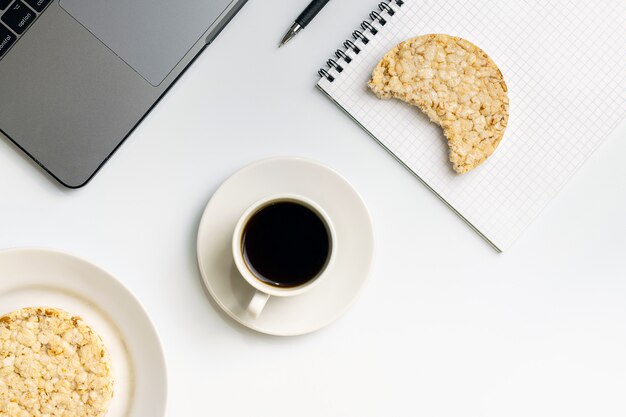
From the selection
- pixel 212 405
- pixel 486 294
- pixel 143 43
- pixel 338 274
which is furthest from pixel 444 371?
pixel 143 43

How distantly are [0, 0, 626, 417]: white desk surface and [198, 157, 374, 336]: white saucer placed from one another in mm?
48

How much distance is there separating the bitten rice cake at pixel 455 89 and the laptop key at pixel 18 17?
21.9 inches

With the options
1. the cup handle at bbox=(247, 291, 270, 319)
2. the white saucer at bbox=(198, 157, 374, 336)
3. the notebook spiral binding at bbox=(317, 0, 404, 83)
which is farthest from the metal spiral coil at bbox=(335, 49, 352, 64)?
the cup handle at bbox=(247, 291, 270, 319)

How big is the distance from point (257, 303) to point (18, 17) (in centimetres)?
59

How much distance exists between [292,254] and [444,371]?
1.11 ft

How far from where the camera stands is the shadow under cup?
96 cm

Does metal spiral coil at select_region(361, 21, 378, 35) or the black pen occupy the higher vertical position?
metal spiral coil at select_region(361, 21, 378, 35)

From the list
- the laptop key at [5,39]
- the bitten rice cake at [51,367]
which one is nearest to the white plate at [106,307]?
the bitten rice cake at [51,367]

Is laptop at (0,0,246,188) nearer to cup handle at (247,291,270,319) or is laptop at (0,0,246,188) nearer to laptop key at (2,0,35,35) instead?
laptop key at (2,0,35,35)

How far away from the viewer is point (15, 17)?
98 centimetres

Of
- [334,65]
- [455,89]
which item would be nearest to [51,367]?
[334,65]

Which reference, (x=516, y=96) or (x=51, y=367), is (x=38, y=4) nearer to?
(x=51, y=367)

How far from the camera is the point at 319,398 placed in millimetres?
1042

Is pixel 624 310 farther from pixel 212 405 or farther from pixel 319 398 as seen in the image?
pixel 212 405
